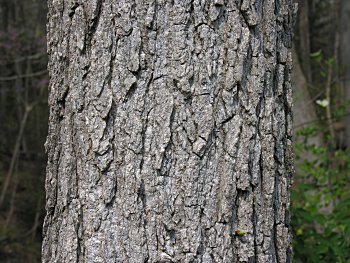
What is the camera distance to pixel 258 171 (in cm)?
182

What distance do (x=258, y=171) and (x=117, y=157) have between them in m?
0.43

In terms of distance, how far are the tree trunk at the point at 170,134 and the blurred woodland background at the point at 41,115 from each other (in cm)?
392

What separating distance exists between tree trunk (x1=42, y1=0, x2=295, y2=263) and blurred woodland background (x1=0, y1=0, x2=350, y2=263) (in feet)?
12.9

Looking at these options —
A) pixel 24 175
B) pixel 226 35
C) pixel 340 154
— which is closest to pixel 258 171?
pixel 226 35

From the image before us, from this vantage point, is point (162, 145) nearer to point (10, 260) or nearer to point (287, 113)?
point (287, 113)

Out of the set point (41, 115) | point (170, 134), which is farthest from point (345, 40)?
point (170, 134)

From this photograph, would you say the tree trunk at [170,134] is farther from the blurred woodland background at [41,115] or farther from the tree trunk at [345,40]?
the tree trunk at [345,40]

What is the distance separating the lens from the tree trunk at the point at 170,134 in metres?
1.76

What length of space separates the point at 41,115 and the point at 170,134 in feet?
27.4

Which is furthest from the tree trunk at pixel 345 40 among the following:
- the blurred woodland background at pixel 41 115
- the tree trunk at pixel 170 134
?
the tree trunk at pixel 170 134

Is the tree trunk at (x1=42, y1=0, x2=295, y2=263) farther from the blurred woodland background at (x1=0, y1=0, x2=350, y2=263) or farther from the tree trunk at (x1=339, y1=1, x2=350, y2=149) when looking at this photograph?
the tree trunk at (x1=339, y1=1, x2=350, y2=149)

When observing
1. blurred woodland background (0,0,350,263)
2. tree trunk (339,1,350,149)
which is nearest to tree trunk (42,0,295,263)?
blurred woodland background (0,0,350,263)

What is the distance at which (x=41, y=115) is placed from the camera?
982cm

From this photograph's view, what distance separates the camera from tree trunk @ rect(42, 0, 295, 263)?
5.76ft
